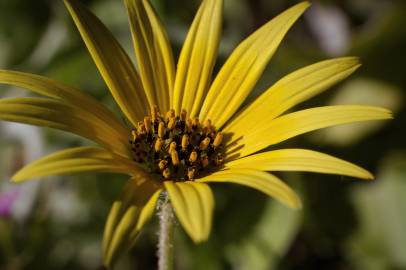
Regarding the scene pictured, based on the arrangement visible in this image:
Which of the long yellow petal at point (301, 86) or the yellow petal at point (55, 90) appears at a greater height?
the yellow petal at point (55, 90)

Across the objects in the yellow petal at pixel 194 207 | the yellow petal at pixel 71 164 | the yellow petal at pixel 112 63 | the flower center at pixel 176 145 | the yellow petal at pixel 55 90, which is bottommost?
the yellow petal at pixel 194 207

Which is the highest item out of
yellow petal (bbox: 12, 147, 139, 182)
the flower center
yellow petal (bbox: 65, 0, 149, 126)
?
→ yellow petal (bbox: 65, 0, 149, 126)

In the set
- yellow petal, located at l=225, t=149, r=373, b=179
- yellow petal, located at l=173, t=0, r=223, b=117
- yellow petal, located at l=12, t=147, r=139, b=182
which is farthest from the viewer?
yellow petal, located at l=173, t=0, r=223, b=117

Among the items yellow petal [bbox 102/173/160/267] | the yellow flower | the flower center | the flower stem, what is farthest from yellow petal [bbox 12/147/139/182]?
the flower center

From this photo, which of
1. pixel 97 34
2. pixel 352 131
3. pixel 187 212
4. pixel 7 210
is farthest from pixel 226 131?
pixel 352 131

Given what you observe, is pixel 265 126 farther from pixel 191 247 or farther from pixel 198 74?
pixel 191 247

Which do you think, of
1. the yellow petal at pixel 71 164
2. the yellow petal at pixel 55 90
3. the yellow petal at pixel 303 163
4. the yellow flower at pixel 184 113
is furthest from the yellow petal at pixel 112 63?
the yellow petal at pixel 303 163

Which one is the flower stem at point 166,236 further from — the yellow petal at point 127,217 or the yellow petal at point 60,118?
the yellow petal at point 60,118

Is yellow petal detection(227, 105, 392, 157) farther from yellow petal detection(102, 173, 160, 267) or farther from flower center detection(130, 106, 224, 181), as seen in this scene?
yellow petal detection(102, 173, 160, 267)
